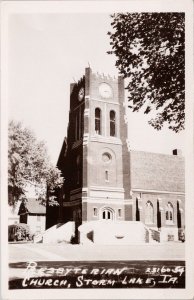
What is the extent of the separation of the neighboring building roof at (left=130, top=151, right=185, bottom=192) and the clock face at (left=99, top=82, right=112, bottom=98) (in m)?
0.71

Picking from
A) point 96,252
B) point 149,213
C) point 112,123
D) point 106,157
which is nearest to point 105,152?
point 106,157

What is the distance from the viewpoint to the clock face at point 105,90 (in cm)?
497

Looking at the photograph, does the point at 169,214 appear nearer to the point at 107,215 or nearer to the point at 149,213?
the point at 149,213

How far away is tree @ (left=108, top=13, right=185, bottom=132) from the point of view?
4.80 meters

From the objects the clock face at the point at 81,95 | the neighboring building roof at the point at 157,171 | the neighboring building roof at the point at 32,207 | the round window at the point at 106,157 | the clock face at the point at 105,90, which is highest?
the clock face at the point at 105,90

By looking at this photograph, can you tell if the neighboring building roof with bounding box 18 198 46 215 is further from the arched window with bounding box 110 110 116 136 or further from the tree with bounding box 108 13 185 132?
the tree with bounding box 108 13 185 132

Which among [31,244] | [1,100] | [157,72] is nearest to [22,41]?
[1,100]

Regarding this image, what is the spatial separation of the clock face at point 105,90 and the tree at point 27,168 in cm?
92

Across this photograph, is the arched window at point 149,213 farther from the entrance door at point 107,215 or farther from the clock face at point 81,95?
the clock face at point 81,95

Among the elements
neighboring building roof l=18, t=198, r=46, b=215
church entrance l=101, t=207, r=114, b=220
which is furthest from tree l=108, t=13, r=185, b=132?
neighboring building roof l=18, t=198, r=46, b=215

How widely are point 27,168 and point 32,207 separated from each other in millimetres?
428

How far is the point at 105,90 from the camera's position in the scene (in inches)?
200

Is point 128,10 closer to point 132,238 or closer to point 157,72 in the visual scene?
point 157,72

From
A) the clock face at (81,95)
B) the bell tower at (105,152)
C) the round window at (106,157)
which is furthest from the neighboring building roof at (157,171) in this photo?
the clock face at (81,95)
